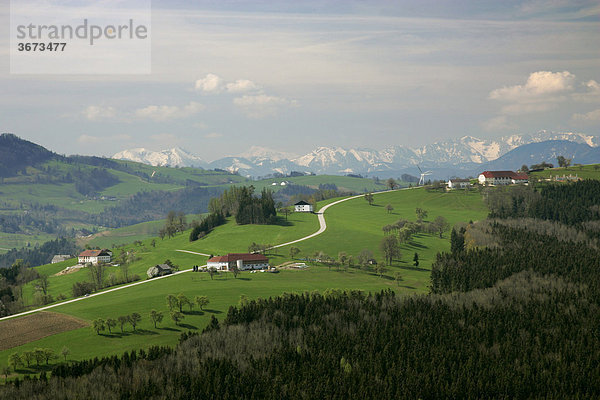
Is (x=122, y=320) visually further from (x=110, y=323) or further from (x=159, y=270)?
(x=159, y=270)

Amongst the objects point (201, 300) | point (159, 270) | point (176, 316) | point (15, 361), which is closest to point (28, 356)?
point (15, 361)

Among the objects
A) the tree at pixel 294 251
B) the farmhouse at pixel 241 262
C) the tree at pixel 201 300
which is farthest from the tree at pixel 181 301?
the tree at pixel 294 251

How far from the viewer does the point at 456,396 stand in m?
70.8

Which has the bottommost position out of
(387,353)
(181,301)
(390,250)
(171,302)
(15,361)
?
(15,361)

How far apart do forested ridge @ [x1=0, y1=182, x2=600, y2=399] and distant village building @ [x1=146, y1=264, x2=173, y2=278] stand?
266 ft

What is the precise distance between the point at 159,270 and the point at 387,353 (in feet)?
404

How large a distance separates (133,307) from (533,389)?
346 ft

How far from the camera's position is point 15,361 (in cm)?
9900

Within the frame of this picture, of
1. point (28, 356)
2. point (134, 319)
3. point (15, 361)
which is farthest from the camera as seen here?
point (134, 319)

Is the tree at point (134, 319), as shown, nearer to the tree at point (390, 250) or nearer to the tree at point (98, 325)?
the tree at point (98, 325)

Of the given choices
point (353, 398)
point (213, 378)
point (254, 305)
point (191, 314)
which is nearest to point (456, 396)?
point (353, 398)

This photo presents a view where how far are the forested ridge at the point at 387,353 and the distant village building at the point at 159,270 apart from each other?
81084mm

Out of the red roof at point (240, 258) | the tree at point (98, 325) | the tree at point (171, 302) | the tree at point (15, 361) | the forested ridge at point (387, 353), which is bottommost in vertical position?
the tree at point (15, 361)

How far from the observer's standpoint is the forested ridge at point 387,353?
72.1 meters
